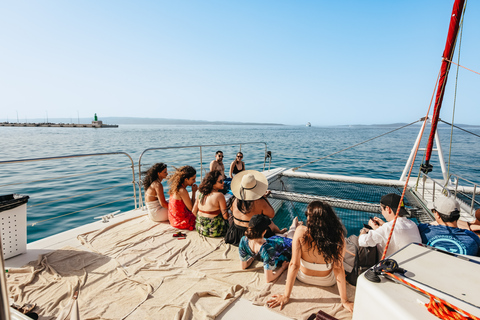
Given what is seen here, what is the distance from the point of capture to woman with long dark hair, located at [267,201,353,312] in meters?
2.11

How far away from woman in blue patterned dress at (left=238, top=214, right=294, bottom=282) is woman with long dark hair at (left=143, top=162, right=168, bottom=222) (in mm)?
1726

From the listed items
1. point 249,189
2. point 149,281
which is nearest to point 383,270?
point 249,189

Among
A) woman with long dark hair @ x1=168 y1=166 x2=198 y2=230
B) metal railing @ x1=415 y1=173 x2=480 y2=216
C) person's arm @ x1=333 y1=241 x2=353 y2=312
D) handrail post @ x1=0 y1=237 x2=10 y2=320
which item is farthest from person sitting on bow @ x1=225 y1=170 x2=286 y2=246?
metal railing @ x1=415 y1=173 x2=480 y2=216

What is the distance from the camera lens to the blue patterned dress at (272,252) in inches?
98.8

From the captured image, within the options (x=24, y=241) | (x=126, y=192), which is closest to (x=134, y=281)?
(x=24, y=241)

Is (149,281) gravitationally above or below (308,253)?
below

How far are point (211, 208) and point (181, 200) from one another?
620mm

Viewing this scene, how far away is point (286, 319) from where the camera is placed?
2053 millimetres

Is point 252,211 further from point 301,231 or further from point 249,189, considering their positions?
point 301,231

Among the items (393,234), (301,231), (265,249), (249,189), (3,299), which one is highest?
(3,299)

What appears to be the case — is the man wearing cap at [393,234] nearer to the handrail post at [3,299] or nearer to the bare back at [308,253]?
the bare back at [308,253]

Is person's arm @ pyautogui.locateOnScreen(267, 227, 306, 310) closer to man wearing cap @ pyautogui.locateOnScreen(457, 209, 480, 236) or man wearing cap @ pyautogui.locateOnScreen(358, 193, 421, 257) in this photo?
man wearing cap @ pyautogui.locateOnScreen(358, 193, 421, 257)

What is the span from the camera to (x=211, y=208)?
338cm

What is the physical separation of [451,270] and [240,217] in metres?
2.07
